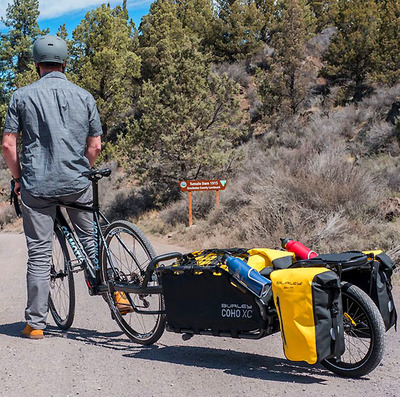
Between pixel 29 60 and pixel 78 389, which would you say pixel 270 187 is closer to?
pixel 78 389

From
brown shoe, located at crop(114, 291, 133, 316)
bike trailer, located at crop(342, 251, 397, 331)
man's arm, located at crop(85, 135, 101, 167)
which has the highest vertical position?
man's arm, located at crop(85, 135, 101, 167)

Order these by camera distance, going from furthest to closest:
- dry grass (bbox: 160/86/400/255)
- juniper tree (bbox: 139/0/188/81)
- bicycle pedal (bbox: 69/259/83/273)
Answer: juniper tree (bbox: 139/0/188/81) < dry grass (bbox: 160/86/400/255) < bicycle pedal (bbox: 69/259/83/273)

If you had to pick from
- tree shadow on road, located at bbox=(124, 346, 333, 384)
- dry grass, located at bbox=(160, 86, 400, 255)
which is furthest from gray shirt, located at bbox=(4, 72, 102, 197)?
dry grass, located at bbox=(160, 86, 400, 255)

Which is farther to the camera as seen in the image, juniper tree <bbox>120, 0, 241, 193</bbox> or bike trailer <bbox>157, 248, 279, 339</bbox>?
juniper tree <bbox>120, 0, 241, 193</bbox>

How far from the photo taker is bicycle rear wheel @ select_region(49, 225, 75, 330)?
16.1 ft

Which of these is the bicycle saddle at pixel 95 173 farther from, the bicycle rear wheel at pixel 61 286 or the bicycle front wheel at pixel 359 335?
the bicycle front wheel at pixel 359 335

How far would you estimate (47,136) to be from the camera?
14.8ft

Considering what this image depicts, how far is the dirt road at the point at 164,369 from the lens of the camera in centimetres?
338

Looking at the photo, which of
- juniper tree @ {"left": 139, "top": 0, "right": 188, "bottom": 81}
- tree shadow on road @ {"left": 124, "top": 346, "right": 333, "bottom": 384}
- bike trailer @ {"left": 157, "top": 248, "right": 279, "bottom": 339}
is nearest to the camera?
tree shadow on road @ {"left": 124, "top": 346, "right": 333, "bottom": 384}

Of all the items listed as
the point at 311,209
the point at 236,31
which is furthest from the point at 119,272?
the point at 236,31

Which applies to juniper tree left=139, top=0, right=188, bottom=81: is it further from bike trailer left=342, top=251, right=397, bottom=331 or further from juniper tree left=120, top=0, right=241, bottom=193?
bike trailer left=342, top=251, right=397, bottom=331

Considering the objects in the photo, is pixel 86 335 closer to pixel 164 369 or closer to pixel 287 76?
pixel 164 369

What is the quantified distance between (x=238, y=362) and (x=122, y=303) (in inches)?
45.8

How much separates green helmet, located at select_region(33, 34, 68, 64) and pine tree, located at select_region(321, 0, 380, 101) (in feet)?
78.9
